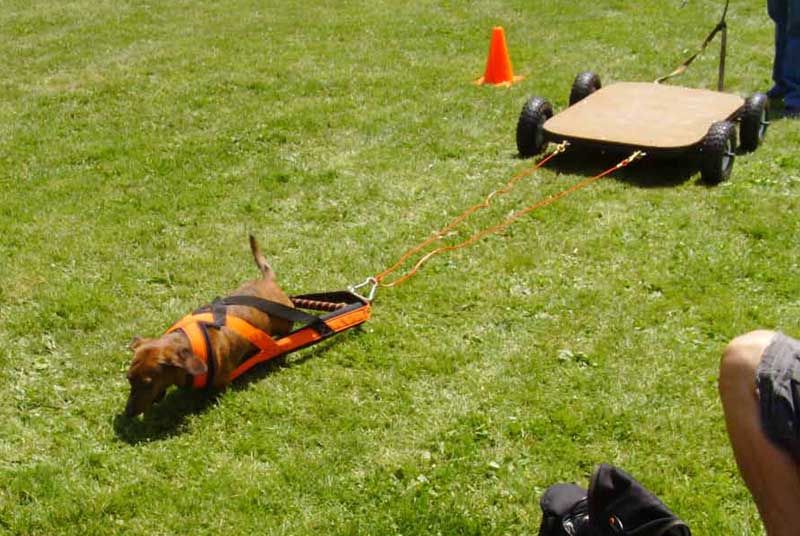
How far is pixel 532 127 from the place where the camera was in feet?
23.2

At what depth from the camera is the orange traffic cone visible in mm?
9305

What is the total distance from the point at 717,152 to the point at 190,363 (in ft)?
13.3

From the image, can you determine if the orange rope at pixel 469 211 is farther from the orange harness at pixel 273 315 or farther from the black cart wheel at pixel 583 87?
the black cart wheel at pixel 583 87

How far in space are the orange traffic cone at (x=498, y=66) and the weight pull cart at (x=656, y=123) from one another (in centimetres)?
152

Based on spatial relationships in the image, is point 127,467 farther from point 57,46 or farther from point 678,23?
point 678,23

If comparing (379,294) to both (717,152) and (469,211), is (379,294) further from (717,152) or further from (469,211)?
(717,152)

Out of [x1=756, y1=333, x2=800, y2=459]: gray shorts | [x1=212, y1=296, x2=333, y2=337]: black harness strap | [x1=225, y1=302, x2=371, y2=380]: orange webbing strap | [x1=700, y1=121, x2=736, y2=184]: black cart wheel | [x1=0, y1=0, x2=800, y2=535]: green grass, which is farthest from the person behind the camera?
[x1=700, y1=121, x2=736, y2=184]: black cart wheel

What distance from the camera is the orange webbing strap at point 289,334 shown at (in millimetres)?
4441

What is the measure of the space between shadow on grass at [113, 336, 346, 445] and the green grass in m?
0.02

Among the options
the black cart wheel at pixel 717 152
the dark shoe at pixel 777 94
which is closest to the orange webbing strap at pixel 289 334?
the black cart wheel at pixel 717 152

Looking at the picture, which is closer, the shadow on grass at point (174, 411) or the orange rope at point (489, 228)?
the shadow on grass at point (174, 411)

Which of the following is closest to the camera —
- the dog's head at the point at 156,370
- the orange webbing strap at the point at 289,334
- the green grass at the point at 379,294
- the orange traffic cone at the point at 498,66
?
the green grass at the point at 379,294

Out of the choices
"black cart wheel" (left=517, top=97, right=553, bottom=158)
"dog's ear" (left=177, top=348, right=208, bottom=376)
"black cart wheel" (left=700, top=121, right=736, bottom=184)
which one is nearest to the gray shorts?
"dog's ear" (left=177, top=348, right=208, bottom=376)

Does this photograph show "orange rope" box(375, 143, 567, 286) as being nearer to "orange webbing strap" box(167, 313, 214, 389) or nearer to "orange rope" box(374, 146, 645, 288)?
"orange rope" box(374, 146, 645, 288)
